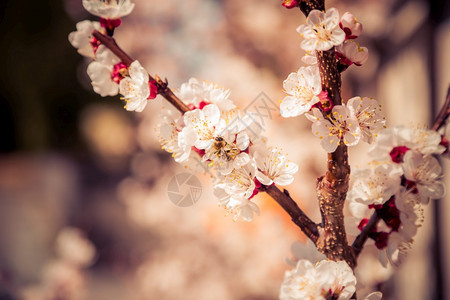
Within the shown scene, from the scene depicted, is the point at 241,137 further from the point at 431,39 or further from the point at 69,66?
the point at 69,66

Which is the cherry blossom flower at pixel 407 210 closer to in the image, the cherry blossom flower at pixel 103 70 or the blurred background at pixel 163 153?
the blurred background at pixel 163 153

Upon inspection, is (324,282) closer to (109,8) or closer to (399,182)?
(399,182)

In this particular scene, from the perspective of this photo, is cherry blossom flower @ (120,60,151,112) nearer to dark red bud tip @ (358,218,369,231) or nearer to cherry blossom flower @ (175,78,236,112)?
cherry blossom flower @ (175,78,236,112)

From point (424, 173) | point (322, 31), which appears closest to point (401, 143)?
point (424, 173)

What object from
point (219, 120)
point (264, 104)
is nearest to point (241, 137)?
point (219, 120)

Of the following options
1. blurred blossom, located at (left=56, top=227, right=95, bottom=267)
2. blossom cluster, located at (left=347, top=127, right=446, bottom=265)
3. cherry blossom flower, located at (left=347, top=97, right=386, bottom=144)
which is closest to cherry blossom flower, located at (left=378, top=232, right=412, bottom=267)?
blossom cluster, located at (left=347, top=127, right=446, bottom=265)

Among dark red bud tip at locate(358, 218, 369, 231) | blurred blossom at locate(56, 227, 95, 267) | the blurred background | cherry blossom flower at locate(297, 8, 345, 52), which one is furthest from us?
blurred blossom at locate(56, 227, 95, 267)

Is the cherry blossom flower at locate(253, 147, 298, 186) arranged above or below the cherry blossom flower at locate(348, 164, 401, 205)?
above
